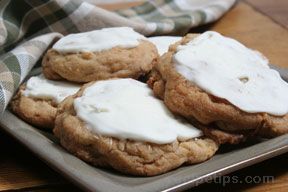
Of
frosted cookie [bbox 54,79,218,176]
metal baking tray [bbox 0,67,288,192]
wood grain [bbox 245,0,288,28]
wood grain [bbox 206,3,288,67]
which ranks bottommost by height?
wood grain [bbox 245,0,288,28]

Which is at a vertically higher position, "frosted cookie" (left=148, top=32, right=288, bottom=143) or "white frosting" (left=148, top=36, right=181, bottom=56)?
"frosted cookie" (left=148, top=32, right=288, bottom=143)

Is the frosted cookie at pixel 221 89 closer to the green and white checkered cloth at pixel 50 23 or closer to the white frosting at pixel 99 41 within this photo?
A: the white frosting at pixel 99 41

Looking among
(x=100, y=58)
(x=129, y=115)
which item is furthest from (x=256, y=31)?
(x=129, y=115)

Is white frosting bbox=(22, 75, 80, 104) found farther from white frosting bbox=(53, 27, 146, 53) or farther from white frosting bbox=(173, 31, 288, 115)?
white frosting bbox=(173, 31, 288, 115)

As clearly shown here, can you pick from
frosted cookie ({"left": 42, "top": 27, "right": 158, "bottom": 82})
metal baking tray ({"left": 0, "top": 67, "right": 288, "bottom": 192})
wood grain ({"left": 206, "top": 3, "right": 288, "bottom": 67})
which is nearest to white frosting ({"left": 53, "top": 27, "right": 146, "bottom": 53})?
frosted cookie ({"left": 42, "top": 27, "right": 158, "bottom": 82})

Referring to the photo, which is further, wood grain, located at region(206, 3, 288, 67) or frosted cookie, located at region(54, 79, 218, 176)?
wood grain, located at region(206, 3, 288, 67)

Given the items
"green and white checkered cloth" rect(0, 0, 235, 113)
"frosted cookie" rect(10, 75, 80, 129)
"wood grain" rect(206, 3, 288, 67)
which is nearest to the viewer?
"frosted cookie" rect(10, 75, 80, 129)
